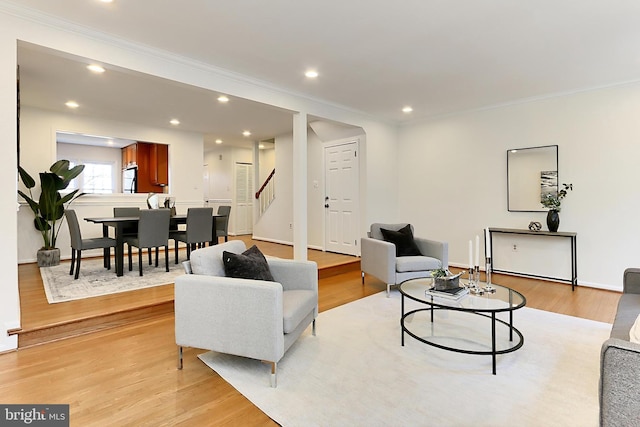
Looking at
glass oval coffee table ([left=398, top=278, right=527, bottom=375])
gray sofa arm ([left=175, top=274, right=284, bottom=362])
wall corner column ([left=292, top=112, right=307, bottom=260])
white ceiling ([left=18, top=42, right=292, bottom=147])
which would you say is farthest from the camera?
wall corner column ([left=292, top=112, right=307, bottom=260])

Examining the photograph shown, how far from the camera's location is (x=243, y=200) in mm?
9406

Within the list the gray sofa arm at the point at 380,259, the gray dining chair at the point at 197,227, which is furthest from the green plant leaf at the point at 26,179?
the gray sofa arm at the point at 380,259

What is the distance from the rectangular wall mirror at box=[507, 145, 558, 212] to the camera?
477 cm

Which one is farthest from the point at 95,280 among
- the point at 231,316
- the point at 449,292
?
the point at 449,292

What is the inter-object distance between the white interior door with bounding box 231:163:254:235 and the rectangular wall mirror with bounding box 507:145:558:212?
6.31 meters

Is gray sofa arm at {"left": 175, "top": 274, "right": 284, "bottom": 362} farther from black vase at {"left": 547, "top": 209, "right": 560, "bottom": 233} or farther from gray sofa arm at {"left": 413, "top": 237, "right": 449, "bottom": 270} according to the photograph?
black vase at {"left": 547, "top": 209, "right": 560, "bottom": 233}

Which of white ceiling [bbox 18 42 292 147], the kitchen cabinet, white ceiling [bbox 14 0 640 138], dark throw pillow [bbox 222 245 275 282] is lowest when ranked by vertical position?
dark throw pillow [bbox 222 245 275 282]

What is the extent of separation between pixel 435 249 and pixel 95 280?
4.30 m

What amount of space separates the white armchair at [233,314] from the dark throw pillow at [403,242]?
2.24 m

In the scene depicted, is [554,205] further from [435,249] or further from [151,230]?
[151,230]

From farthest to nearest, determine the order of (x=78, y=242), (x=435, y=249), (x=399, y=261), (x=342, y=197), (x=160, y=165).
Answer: (x=160, y=165) < (x=342, y=197) < (x=435, y=249) < (x=78, y=242) < (x=399, y=261)

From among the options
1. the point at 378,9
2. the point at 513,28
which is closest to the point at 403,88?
the point at 513,28

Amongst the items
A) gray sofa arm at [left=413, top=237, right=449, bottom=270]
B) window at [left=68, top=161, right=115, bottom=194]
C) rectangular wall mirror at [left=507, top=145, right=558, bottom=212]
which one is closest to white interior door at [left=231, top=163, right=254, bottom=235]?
window at [left=68, top=161, right=115, bottom=194]

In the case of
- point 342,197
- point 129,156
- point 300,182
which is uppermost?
point 129,156
